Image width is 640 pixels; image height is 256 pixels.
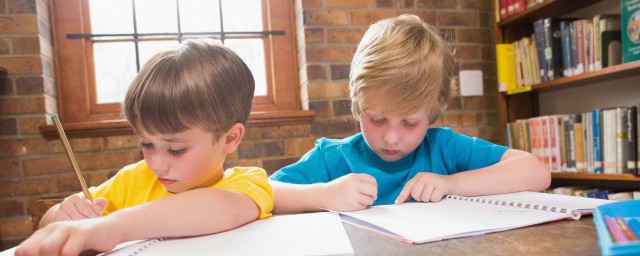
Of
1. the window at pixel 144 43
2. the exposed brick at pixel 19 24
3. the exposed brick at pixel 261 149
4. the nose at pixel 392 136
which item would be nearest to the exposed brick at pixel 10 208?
the window at pixel 144 43

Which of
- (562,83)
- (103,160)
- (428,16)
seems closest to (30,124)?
(103,160)

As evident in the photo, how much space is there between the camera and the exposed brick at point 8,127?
6.31 feet

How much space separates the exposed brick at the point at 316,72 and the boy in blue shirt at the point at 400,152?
Result: 1032 millimetres

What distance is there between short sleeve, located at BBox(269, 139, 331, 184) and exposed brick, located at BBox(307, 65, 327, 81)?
→ 1054mm

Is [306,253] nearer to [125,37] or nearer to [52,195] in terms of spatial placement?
[52,195]

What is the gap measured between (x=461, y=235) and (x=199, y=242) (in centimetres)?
33

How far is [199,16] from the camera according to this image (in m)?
2.30

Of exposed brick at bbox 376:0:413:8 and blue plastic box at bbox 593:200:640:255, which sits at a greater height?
exposed brick at bbox 376:0:413:8

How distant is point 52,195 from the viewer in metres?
1.99

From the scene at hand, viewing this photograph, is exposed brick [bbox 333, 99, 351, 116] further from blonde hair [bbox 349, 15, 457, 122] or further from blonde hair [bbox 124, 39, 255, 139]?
blonde hair [bbox 124, 39, 255, 139]

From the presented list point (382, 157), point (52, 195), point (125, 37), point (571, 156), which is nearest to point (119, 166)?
point (52, 195)

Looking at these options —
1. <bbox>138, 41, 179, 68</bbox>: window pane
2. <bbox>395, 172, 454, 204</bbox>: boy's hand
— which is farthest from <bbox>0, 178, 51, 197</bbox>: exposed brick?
<bbox>395, 172, 454, 204</bbox>: boy's hand

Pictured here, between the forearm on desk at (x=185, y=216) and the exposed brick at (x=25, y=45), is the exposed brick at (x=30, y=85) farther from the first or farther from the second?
the forearm on desk at (x=185, y=216)

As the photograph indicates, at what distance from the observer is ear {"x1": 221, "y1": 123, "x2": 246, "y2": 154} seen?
2.73 ft
